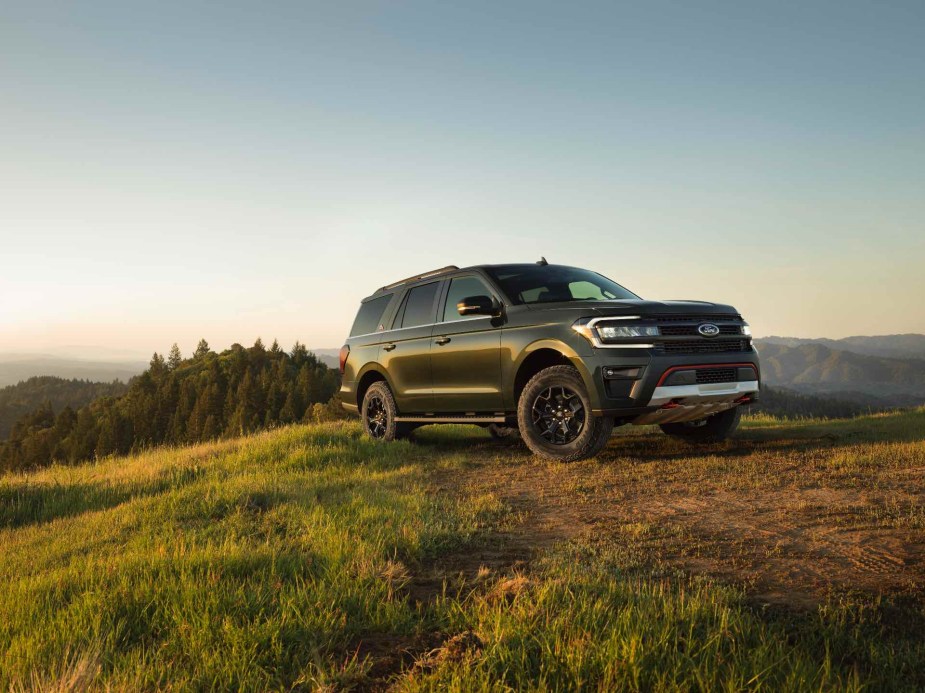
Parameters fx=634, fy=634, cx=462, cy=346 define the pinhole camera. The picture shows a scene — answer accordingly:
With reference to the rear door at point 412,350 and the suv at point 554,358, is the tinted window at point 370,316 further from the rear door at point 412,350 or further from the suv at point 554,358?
the rear door at point 412,350

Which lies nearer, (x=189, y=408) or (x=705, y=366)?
(x=705, y=366)

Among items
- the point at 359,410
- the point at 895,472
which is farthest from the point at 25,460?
the point at 895,472

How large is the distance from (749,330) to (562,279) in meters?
2.20

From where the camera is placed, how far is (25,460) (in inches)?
3895

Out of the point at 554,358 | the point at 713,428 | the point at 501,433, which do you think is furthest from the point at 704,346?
the point at 501,433

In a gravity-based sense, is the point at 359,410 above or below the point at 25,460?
above

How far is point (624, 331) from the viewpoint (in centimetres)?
620

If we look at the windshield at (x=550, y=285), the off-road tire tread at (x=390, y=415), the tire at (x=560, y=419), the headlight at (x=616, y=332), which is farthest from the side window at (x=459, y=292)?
the headlight at (x=616, y=332)

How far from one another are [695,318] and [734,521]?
270cm

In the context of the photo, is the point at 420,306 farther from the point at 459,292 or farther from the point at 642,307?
the point at 642,307

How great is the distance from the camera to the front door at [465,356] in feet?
24.1

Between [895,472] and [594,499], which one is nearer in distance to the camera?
[594,499]

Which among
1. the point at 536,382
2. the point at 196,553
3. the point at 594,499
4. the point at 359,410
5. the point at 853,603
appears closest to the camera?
the point at 853,603

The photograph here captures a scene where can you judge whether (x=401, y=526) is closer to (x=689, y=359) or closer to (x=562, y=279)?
(x=689, y=359)
